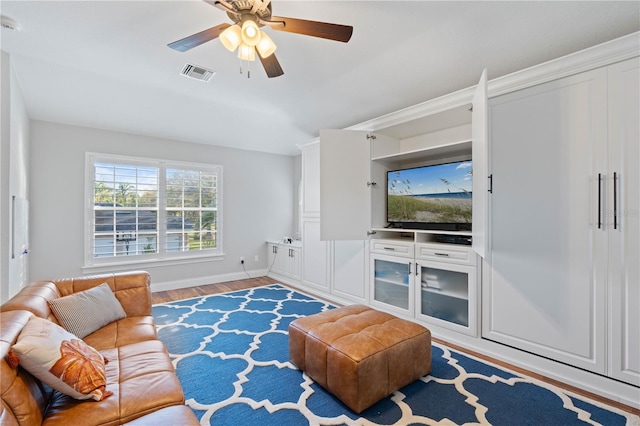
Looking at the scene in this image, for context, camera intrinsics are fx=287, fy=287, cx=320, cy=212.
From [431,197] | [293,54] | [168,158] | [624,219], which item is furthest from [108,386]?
[168,158]

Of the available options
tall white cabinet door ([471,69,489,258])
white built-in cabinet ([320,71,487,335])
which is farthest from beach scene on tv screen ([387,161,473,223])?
tall white cabinet door ([471,69,489,258])

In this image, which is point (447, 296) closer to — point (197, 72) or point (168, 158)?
point (197, 72)

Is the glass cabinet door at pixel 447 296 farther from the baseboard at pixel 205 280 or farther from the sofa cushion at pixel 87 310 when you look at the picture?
the baseboard at pixel 205 280

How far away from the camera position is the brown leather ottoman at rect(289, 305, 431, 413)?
1804mm

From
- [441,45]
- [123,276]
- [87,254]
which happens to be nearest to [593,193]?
[441,45]

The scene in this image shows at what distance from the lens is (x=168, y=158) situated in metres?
4.62

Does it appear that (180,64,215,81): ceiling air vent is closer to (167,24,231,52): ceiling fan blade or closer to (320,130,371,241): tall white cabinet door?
(167,24,231,52): ceiling fan blade

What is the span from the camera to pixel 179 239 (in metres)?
4.79

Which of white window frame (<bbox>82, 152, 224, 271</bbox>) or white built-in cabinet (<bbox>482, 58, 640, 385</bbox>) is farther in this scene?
white window frame (<bbox>82, 152, 224, 271</bbox>)

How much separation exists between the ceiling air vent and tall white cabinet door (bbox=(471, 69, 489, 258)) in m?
2.39

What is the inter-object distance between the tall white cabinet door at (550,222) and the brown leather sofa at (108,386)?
2.49 metres

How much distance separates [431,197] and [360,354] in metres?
1.89

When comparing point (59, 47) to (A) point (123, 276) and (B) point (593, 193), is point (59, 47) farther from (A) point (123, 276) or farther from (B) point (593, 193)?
(B) point (593, 193)

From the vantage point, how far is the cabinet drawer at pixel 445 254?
2.66 metres
